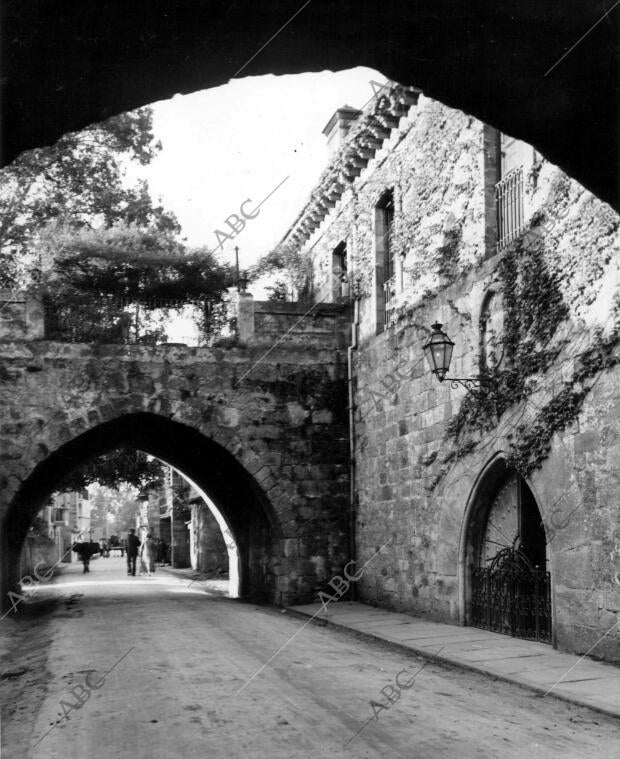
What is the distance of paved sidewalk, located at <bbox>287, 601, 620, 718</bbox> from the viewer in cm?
581

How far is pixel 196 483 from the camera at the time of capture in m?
16.6

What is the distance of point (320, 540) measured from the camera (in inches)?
520

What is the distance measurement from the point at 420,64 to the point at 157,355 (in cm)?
970

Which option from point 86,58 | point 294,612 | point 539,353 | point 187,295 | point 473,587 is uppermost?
point 187,295

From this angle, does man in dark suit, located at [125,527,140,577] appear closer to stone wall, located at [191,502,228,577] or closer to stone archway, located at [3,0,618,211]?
stone wall, located at [191,502,228,577]

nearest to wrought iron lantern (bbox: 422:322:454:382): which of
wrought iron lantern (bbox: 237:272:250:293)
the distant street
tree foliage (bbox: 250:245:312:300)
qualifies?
the distant street

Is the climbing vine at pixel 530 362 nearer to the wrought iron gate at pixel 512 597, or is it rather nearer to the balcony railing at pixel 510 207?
the balcony railing at pixel 510 207

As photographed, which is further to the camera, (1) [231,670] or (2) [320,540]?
(2) [320,540]

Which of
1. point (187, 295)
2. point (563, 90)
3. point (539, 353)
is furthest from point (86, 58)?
point (187, 295)

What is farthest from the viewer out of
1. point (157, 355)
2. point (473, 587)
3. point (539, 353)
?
point (157, 355)

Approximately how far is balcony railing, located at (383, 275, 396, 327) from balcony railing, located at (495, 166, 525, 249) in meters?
2.83

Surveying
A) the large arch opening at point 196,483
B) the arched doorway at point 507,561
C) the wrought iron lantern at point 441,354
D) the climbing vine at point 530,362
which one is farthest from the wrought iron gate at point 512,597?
the large arch opening at point 196,483

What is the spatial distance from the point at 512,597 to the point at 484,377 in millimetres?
2241

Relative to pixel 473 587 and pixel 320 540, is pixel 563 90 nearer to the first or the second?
pixel 473 587
